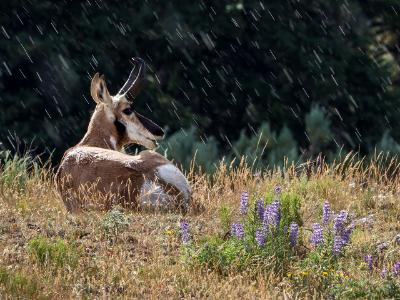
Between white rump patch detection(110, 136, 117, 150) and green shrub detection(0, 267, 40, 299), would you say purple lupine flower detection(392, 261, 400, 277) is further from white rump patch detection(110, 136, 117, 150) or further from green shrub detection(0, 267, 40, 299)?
white rump patch detection(110, 136, 117, 150)

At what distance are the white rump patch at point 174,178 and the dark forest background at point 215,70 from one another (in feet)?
37.4

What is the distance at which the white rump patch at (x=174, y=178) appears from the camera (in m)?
10.5

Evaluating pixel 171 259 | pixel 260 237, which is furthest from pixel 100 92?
pixel 260 237

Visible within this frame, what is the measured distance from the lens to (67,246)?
340 inches

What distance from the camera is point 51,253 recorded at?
837cm

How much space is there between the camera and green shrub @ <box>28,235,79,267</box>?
27.3ft

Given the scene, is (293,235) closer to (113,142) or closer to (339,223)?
(339,223)

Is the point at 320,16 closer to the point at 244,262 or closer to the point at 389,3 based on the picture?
the point at 389,3

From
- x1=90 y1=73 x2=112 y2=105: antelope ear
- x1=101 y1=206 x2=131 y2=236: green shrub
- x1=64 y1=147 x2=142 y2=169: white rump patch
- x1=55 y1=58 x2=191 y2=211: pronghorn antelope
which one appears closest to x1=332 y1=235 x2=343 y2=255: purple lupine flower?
x1=101 y1=206 x2=131 y2=236: green shrub

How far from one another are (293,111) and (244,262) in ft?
56.0

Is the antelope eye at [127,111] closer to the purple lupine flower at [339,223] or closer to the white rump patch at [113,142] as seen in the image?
the white rump patch at [113,142]

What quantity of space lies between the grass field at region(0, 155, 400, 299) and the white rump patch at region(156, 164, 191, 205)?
1.23ft

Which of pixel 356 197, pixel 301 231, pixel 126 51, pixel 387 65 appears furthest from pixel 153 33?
pixel 301 231

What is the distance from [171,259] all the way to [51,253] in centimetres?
99
